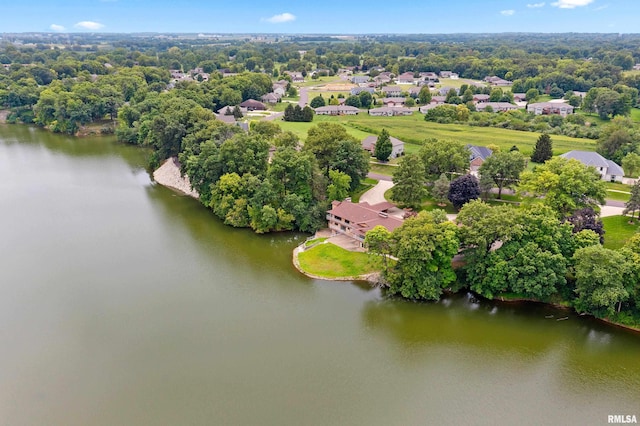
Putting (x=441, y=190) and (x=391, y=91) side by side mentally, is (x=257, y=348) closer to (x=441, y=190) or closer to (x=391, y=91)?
(x=441, y=190)

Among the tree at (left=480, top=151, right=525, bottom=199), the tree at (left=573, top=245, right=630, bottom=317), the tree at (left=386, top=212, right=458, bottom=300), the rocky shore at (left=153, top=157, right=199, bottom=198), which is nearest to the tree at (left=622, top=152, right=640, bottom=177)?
the tree at (left=480, top=151, right=525, bottom=199)

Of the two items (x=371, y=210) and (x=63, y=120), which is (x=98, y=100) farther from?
(x=371, y=210)

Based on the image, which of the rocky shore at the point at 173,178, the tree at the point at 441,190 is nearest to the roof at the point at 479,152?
the tree at the point at 441,190

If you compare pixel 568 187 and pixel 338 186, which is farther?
pixel 338 186

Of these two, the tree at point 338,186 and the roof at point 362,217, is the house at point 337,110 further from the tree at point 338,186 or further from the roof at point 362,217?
the roof at point 362,217

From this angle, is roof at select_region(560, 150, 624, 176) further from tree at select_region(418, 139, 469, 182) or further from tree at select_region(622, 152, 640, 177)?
tree at select_region(418, 139, 469, 182)

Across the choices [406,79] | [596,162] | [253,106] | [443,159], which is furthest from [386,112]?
[406,79]
